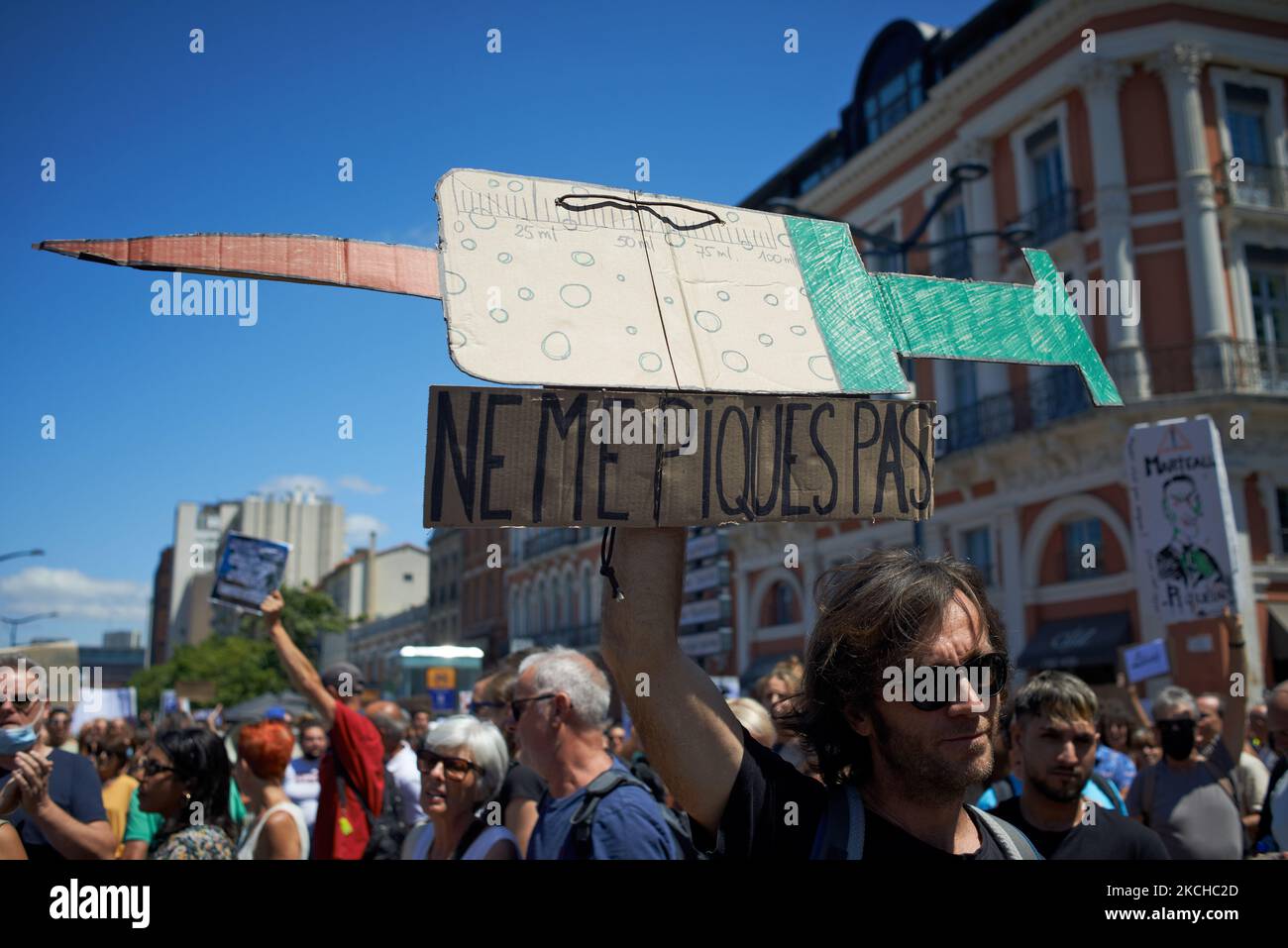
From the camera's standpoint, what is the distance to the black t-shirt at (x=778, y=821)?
1.78m

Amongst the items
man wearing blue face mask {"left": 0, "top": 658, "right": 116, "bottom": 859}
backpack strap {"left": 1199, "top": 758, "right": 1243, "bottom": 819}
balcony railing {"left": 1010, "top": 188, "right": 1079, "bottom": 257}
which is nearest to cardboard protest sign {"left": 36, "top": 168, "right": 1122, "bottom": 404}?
man wearing blue face mask {"left": 0, "top": 658, "right": 116, "bottom": 859}

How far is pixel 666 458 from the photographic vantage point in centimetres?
180

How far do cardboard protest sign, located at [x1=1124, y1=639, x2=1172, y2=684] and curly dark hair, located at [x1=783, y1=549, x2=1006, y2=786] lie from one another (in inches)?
298

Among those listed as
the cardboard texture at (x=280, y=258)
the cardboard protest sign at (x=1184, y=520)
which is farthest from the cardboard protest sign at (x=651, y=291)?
the cardboard protest sign at (x=1184, y=520)

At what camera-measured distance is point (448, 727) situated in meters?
4.14

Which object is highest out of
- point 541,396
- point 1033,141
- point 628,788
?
point 1033,141

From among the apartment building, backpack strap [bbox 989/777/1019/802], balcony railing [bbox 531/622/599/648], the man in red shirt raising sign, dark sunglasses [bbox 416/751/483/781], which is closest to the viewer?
dark sunglasses [bbox 416/751/483/781]

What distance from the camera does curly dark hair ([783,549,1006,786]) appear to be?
1.99 m

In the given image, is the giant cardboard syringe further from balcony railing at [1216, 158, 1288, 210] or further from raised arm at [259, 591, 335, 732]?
balcony railing at [1216, 158, 1288, 210]

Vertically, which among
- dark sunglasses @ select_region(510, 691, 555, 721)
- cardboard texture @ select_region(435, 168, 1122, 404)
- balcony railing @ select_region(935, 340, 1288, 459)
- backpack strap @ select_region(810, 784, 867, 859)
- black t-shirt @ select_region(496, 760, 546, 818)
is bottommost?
black t-shirt @ select_region(496, 760, 546, 818)

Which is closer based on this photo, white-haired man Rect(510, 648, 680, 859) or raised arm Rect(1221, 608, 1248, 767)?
white-haired man Rect(510, 648, 680, 859)
